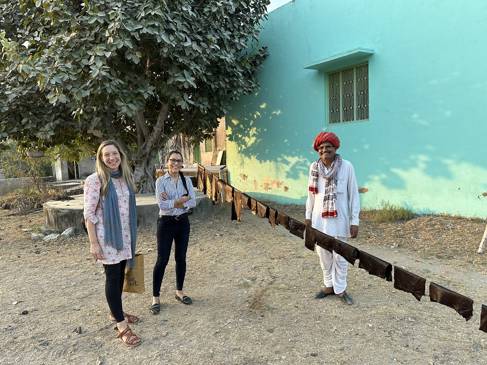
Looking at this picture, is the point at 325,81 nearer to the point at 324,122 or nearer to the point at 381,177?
the point at 324,122

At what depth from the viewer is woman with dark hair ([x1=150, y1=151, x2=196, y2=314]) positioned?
3.27 metres

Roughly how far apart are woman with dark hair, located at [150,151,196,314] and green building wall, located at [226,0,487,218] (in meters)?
4.61

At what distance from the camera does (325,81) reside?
7816 mm

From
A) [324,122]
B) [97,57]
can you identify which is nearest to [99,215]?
[97,57]

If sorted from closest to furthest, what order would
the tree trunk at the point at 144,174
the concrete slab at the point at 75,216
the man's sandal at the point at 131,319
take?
the man's sandal at the point at 131,319
the concrete slab at the point at 75,216
the tree trunk at the point at 144,174

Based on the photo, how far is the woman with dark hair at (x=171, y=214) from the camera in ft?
10.7

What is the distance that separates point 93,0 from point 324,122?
Result: 15.7 feet

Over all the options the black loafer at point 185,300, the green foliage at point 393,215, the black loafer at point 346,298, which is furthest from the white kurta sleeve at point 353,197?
the green foliage at point 393,215

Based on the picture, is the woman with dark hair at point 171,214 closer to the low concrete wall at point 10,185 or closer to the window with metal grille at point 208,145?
the window with metal grille at point 208,145

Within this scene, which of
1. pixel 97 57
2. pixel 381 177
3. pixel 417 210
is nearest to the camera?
pixel 97 57

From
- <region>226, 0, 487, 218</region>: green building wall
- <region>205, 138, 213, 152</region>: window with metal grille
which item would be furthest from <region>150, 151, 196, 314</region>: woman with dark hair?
<region>205, 138, 213, 152</region>: window with metal grille

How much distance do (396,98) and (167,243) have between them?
5.09 metres

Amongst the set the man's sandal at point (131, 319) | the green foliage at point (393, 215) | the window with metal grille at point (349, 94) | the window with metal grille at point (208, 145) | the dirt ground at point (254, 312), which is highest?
the window with metal grille at point (349, 94)

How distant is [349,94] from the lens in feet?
24.5
